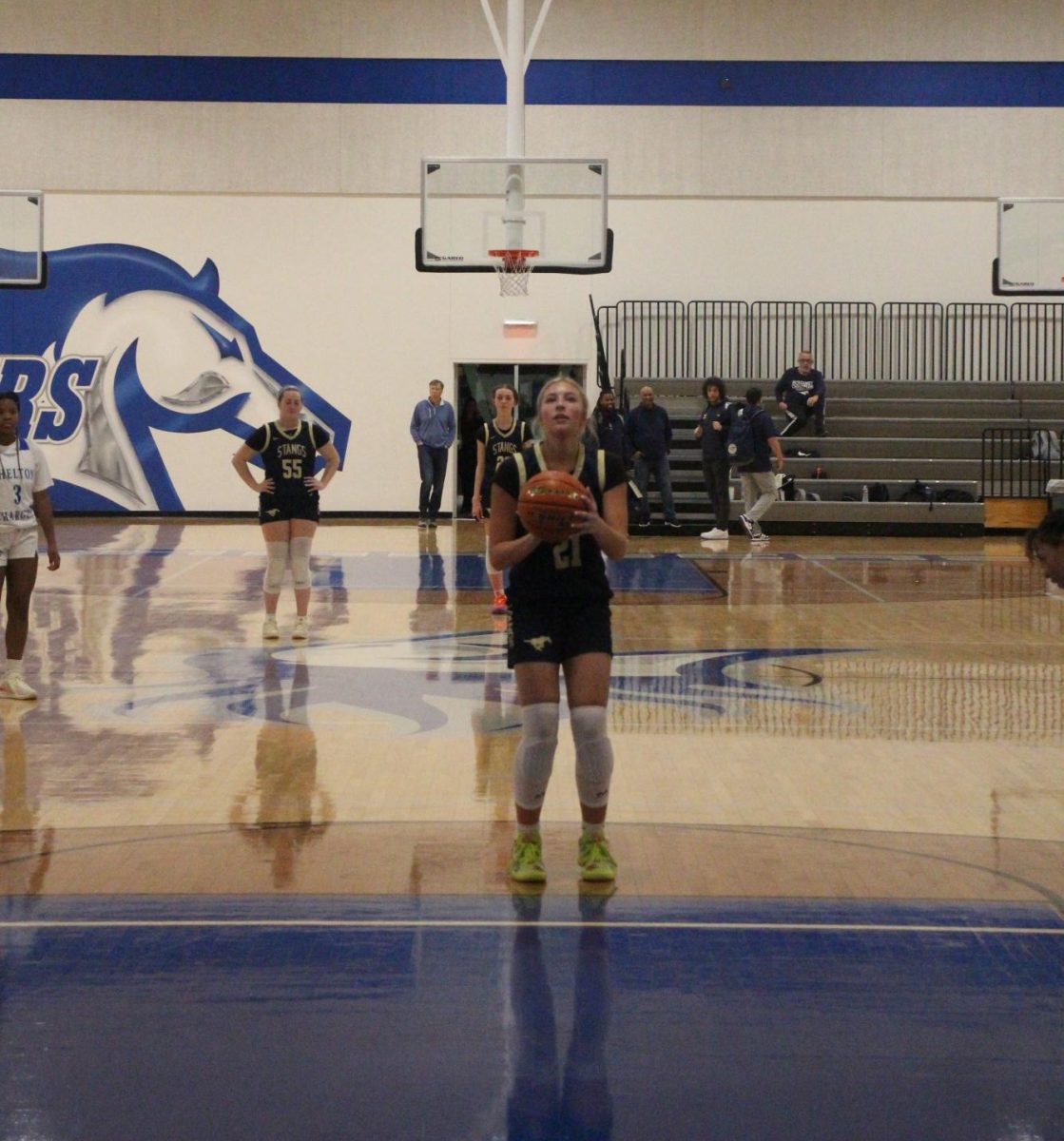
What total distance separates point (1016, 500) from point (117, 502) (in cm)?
1434

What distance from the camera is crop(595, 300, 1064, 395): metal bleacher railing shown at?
A: 25781 millimetres

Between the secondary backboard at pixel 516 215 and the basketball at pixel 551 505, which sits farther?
the secondary backboard at pixel 516 215

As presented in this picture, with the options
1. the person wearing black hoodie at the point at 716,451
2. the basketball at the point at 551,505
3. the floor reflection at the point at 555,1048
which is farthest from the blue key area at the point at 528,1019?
the person wearing black hoodie at the point at 716,451

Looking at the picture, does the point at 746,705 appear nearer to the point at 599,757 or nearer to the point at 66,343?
the point at 599,757

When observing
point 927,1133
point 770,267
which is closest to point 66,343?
point 770,267

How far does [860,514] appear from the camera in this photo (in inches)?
901

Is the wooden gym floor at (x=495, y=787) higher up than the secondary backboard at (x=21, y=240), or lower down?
lower down

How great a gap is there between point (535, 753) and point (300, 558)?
6551mm

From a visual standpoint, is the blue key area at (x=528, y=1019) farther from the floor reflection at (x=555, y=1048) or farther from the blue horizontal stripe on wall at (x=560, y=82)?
the blue horizontal stripe on wall at (x=560, y=82)

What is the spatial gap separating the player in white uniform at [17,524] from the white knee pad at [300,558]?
2.46m

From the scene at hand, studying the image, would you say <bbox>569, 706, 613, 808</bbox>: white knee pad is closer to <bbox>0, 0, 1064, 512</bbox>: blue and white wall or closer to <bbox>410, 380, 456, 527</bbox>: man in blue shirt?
<bbox>410, 380, 456, 527</bbox>: man in blue shirt

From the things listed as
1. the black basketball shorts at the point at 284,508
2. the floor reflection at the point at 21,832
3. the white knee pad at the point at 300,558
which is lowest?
the floor reflection at the point at 21,832

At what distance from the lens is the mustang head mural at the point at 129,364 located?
84.8 ft

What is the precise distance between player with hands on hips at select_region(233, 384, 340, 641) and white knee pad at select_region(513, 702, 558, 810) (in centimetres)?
605
